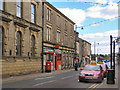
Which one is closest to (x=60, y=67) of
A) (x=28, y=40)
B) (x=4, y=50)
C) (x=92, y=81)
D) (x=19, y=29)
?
(x=28, y=40)

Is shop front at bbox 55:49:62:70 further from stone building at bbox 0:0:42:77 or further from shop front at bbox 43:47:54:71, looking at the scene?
stone building at bbox 0:0:42:77

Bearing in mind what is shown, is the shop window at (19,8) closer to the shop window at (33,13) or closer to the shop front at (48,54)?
the shop window at (33,13)

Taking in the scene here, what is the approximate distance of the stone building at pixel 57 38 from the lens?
1256 inches

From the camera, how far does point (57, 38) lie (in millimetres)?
38219

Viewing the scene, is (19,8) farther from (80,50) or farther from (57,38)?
(80,50)

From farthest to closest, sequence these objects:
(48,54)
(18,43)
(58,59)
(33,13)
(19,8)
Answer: (58,59) < (48,54) < (33,13) < (19,8) < (18,43)

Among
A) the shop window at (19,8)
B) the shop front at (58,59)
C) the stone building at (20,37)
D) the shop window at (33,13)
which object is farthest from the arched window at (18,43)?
the shop front at (58,59)

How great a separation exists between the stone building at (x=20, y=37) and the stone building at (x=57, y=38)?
252cm

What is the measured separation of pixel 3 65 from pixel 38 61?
30.3 ft

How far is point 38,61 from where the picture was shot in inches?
1112

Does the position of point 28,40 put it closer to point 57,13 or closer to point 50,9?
point 50,9

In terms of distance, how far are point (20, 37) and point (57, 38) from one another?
15269 mm

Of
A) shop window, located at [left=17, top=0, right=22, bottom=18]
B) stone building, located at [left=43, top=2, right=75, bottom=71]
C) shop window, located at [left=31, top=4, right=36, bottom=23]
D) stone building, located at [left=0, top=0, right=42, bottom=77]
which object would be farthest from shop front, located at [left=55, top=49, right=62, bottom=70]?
shop window, located at [left=17, top=0, right=22, bottom=18]

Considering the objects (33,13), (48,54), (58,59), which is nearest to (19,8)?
(33,13)
